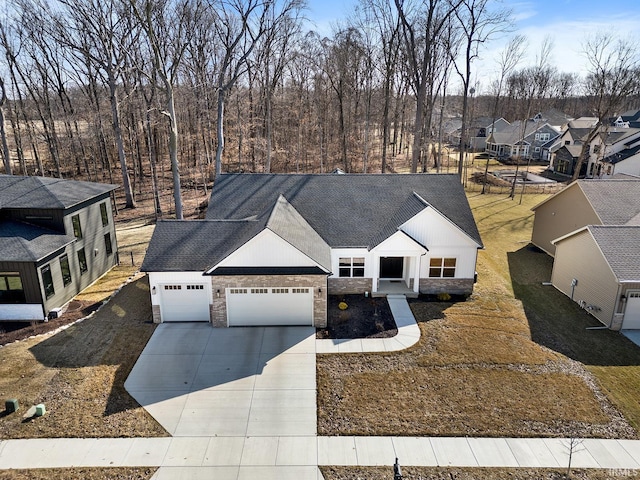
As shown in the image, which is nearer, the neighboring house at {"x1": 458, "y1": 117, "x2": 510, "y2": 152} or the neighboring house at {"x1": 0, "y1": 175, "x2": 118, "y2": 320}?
the neighboring house at {"x1": 0, "y1": 175, "x2": 118, "y2": 320}

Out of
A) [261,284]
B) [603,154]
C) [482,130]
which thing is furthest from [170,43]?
[482,130]

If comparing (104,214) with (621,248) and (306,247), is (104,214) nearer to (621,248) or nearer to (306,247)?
(306,247)

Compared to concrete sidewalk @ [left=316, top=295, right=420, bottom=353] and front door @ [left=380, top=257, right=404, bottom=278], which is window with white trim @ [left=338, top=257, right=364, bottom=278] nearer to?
front door @ [left=380, top=257, right=404, bottom=278]

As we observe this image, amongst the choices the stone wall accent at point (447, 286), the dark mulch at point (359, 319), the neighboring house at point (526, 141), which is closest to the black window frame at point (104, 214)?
the dark mulch at point (359, 319)

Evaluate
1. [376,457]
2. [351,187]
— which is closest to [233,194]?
[351,187]

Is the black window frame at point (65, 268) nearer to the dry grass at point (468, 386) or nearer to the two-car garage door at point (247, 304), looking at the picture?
the two-car garage door at point (247, 304)

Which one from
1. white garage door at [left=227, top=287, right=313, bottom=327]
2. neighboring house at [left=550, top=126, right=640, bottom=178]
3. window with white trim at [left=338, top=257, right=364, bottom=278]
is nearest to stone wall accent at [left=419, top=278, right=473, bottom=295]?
window with white trim at [left=338, top=257, right=364, bottom=278]

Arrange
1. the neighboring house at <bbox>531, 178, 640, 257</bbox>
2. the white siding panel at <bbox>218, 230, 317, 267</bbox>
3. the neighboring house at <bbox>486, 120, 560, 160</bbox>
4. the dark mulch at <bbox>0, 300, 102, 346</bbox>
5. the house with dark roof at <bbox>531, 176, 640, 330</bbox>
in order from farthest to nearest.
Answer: the neighboring house at <bbox>486, 120, 560, 160</bbox>
the neighboring house at <bbox>531, 178, 640, 257</bbox>
the house with dark roof at <bbox>531, 176, 640, 330</bbox>
the white siding panel at <bbox>218, 230, 317, 267</bbox>
the dark mulch at <bbox>0, 300, 102, 346</bbox>

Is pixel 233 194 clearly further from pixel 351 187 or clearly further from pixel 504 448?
pixel 504 448
